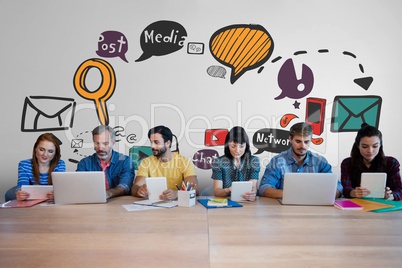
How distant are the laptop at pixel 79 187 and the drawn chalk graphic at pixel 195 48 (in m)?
1.81

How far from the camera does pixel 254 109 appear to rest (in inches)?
142

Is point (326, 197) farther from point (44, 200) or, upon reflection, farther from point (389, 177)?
point (44, 200)

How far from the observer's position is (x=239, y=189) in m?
2.34

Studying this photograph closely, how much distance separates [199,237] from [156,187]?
2.78 ft

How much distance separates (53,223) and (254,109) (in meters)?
2.32

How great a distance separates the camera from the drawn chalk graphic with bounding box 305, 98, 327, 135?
3.62 metres

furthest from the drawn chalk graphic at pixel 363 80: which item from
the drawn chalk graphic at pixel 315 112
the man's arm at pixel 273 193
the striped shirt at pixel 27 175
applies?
the striped shirt at pixel 27 175

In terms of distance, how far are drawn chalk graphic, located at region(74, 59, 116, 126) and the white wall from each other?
1.8 inches

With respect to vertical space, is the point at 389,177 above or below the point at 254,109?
below

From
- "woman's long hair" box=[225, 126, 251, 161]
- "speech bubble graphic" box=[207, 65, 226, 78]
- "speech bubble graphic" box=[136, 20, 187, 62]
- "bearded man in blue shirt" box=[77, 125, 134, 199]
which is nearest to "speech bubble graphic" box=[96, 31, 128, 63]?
"speech bubble graphic" box=[136, 20, 187, 62]

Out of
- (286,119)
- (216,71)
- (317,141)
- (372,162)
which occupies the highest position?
(216,71)

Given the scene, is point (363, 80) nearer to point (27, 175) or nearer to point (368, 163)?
point (368, 163)

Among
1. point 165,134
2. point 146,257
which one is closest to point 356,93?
point 165,134

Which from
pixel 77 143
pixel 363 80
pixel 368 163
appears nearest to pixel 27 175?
pixel 77 143
